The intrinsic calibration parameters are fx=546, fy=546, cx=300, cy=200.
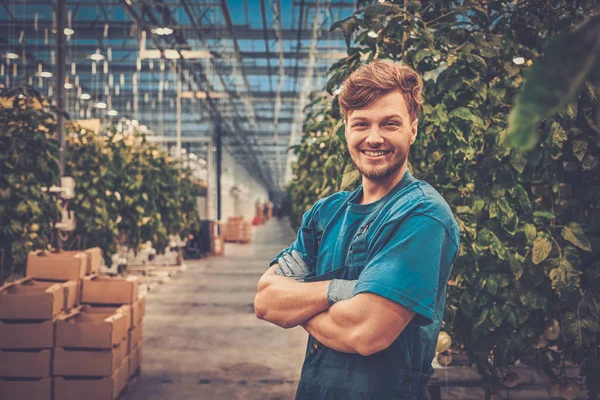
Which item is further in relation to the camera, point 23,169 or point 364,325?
point 23,169

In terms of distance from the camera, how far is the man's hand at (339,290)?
1.23 m

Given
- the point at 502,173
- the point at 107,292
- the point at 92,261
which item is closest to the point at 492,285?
the point at 502,173

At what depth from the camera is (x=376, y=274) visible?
3.70 feet

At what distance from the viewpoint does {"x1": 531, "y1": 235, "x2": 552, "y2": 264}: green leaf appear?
2406 millimetres

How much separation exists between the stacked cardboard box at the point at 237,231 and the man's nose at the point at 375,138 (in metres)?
18.0

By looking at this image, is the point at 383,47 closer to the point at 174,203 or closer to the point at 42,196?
the point at 42,196

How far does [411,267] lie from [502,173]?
5.10 ft

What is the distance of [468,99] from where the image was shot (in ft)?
8.18

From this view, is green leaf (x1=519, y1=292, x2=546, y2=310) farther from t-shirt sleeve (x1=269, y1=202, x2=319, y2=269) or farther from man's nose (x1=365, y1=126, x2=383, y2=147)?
man's nose (x1=365, y1=126, x2=383, y2=147)

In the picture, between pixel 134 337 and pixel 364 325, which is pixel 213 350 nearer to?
pixel 134 337

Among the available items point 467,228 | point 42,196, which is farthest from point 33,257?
point 467,228

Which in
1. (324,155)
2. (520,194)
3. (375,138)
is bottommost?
(520,194)

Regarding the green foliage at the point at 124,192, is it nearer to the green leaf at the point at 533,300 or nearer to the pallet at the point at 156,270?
the pallet at the point at 156,270

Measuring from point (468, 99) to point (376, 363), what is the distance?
5.35ft
